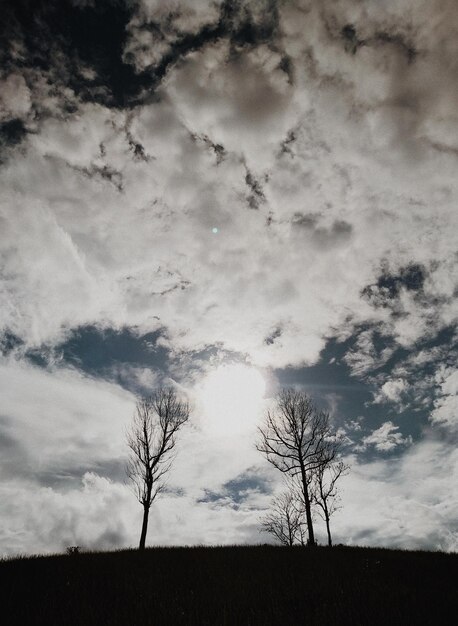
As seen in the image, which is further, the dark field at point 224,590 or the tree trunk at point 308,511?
the tree trunk at point 308,511

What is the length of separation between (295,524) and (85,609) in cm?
3140

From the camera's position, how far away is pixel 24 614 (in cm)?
673

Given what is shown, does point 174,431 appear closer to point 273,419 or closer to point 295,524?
point 273,419

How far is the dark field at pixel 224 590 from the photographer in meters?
6.55

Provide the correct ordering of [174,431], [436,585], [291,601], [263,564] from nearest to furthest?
1. [291,601]
2. [436,585]
3. [263,564]
4. [174,431]

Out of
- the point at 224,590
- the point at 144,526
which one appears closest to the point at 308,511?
the point at 144,526

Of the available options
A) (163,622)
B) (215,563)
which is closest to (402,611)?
(163,622)

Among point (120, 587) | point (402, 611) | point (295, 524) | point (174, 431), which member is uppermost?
point (174, 431)

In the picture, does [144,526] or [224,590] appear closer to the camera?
[224,590]

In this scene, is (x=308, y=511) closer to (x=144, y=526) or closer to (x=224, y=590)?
(x=144, y=526)

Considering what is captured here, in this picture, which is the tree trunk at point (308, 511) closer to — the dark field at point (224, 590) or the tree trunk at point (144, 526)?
the dark field at point (224, 590)

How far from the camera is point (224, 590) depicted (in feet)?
27.0

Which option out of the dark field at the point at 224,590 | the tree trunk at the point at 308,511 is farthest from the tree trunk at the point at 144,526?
the tree trunk at the point at 308,511

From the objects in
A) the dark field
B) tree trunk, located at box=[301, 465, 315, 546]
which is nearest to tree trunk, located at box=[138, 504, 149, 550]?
the dark field
